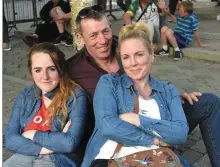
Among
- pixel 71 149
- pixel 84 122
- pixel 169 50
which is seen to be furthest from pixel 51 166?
pixel 169 50

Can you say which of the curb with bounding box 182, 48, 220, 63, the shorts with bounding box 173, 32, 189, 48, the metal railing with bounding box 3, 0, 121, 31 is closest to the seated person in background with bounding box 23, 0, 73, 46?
the metal railing with bounding box 3, 0, 121, 31

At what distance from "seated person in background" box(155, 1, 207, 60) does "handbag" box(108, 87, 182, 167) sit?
525 cm

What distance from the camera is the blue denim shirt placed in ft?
7.58

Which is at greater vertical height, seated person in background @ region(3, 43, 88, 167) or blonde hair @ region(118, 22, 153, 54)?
blonde hair @ region(118, 22, 153, 54)

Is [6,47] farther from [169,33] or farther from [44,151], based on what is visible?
[44,151]

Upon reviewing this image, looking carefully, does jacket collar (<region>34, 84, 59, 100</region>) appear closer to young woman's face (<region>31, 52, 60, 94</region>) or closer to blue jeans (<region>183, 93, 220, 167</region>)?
young woman's face (<region>31, 52, 60, 94</region>)

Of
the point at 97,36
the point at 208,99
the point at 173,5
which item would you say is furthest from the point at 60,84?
the point at 173,5

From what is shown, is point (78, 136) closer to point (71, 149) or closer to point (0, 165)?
point (71, 149)

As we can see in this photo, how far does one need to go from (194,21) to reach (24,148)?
5648mm

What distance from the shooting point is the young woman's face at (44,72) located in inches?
103

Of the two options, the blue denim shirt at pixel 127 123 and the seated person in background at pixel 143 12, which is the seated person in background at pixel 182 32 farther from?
the blue denim shirt at pixel 127 123

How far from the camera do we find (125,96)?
2.47 meters

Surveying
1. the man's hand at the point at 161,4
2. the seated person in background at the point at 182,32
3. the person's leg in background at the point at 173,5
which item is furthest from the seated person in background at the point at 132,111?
the person's leg in background at the point at 173,5

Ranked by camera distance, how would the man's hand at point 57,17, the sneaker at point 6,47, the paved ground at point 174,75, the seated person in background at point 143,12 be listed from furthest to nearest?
the man's hand at point 57,17 → the sneaker at point 6,47 → the seated person in background at point 143,12 → the paved ground at point 174,75
